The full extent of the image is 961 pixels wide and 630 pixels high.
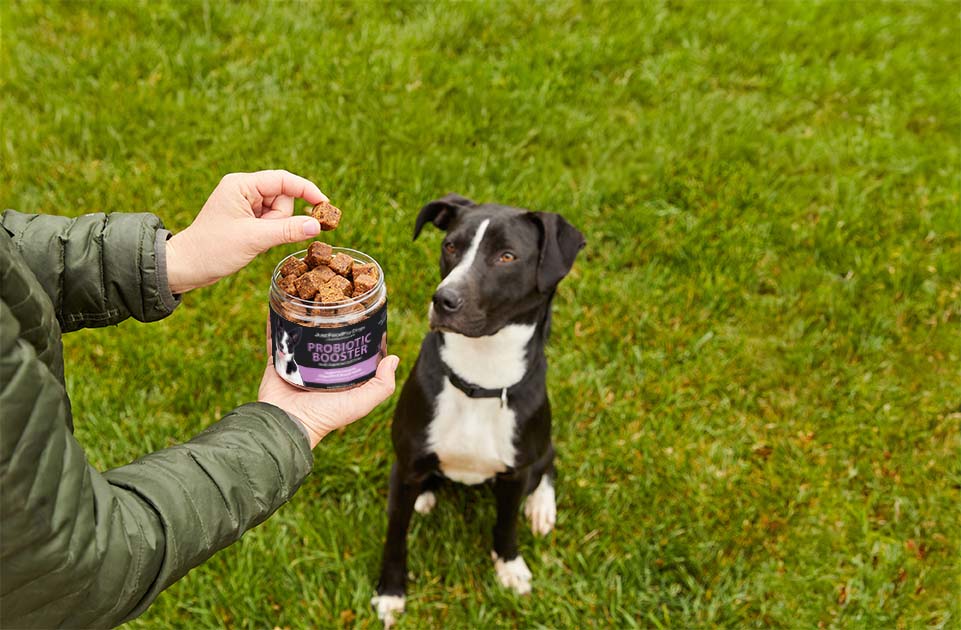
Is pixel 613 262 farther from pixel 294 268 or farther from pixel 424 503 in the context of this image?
pixel 294 268

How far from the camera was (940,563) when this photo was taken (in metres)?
3.75

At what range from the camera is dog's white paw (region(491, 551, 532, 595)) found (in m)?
3.58

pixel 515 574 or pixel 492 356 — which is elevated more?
pixel 492 356

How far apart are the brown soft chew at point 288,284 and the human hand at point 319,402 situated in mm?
255

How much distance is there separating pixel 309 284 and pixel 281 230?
180 mm

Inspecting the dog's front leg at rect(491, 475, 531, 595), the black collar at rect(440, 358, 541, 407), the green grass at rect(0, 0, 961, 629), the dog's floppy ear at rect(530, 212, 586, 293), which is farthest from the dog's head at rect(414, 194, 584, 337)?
the green grass at rect(0, 0, 961, 629)

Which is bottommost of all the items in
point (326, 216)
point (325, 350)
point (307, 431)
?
point (307, 431)

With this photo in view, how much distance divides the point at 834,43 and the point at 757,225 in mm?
2183

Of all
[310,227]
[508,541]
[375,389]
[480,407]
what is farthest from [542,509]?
[310,227]

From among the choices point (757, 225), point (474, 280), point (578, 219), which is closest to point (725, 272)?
point (757, 225)

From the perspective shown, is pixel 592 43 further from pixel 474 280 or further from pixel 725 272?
pixel 474 280

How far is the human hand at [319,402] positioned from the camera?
2262 mm

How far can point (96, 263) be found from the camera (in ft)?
7.89

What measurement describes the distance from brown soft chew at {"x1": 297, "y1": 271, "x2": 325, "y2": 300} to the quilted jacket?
31cm
